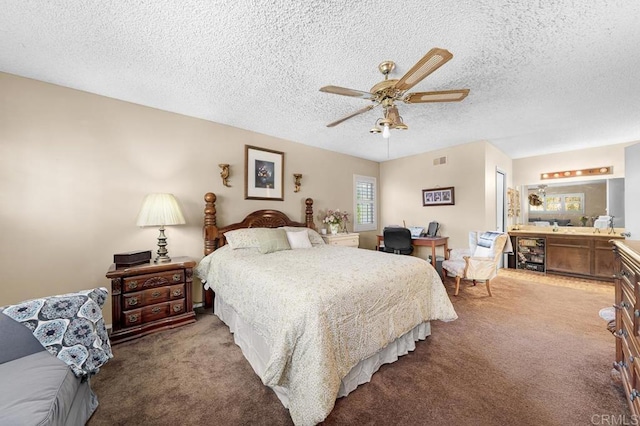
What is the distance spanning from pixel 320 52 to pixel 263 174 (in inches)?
88.2

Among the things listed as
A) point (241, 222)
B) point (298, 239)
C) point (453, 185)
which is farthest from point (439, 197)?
point (241, 222)

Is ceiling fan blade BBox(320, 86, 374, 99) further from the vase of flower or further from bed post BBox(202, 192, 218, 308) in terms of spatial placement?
the vase of flower

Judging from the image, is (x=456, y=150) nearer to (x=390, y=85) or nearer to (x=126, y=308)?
(x=390, y=85)

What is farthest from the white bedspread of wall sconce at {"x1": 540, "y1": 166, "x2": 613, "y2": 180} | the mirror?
wall sconce at {"x1": 540, "y1": 166, "x2": 613, "y2": 180}

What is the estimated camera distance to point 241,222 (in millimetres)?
3502

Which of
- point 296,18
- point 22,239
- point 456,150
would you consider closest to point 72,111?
point 22,239

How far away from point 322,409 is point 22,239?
3120 millimetres

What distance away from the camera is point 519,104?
2.80m

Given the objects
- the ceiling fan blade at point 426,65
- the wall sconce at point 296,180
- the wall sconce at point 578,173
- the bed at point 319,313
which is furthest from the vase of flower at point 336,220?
the wall sconce at point 578,173

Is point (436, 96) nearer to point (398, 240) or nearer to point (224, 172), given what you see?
point (224, 172)

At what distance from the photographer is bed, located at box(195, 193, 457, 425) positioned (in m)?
1.38

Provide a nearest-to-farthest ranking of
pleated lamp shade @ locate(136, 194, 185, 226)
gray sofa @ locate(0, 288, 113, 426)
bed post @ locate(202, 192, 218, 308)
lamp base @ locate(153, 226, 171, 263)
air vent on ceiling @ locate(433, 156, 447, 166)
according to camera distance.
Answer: gray sofa @ locate(0, 288, 113, 426) → pleated lamp shade @ locate(136, 194, 185, 226) → lamp base @ locate(153, 226, 171, 263) → bed post @ locate(202, 192, 218, 308) → air vent on ceiling @ locate(433, 156, 447, 166)

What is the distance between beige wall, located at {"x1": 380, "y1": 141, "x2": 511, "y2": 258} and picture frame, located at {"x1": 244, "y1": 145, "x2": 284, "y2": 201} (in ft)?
9.58

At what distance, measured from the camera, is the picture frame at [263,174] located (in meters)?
3.64
